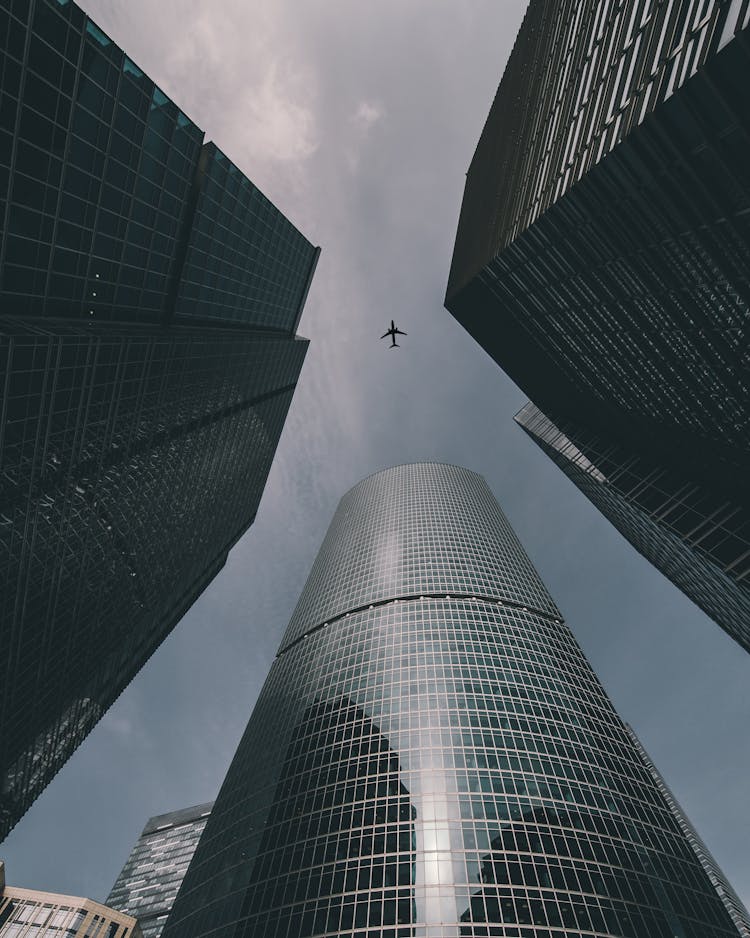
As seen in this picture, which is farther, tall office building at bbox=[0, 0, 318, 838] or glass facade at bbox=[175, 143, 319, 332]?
glass facade at bbox=[175, 143, 319, 332]

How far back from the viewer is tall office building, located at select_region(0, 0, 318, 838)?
36156 millimetres

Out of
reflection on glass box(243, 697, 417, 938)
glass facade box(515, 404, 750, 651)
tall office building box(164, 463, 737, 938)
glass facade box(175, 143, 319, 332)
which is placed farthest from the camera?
glass facade box(175, 143, 319, 332)

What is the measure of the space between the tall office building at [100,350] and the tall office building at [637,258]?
123ft

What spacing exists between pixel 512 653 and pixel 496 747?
18726 mm

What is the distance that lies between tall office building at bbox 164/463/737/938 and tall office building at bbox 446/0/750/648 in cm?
2927

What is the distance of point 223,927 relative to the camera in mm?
55469

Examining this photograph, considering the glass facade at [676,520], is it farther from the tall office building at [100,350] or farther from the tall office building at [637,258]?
the tall office building at [100,350]

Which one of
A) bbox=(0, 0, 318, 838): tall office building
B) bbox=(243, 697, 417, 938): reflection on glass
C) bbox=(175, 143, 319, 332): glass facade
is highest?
bbox=(175, 143, 319, 332): glass facade

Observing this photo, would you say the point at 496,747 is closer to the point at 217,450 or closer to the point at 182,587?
the point at 217,450

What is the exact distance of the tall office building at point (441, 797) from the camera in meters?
49.4

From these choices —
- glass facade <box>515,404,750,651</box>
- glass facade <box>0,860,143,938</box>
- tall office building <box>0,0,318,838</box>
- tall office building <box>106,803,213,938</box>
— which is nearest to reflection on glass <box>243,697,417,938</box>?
tall office building <box>0,0,318,838</box>

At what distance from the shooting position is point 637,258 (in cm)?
4409

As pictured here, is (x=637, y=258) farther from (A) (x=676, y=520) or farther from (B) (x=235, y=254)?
(B) (x=235, y=254)

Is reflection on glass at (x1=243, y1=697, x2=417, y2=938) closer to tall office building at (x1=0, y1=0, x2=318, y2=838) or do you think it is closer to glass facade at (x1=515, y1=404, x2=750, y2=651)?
tall office building at (x1=0, y1=0, x2=318, y2=838)
